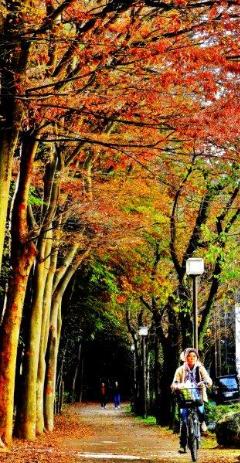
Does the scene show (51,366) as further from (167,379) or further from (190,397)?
(190,397)

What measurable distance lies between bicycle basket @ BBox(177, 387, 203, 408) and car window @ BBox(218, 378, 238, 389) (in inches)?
1017

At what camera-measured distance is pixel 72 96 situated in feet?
33.7

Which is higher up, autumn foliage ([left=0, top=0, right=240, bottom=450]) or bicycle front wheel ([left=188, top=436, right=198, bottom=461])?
autumn foliage ([left=0, top=0, right=240, bottom=450])

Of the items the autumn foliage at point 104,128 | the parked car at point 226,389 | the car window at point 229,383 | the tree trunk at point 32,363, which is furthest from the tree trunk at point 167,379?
the car window at point 229,383

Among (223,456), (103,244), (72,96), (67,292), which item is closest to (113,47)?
(72,96)

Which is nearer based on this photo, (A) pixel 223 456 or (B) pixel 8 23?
(B) pixel 8 23

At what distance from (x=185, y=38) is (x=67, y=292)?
18478 millimetres

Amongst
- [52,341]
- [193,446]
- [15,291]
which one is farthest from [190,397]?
[52,341]

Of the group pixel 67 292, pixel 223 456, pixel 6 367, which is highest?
pixel 67 292

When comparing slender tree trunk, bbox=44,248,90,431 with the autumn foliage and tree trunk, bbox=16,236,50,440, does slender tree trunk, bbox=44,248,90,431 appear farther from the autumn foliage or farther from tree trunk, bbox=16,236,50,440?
tree trunk, bbox=16,236,50,440

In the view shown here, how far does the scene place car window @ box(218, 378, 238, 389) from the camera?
3569 cm

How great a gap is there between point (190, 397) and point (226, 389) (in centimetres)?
2566

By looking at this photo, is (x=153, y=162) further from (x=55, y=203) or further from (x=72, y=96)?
(x=72, y=96)

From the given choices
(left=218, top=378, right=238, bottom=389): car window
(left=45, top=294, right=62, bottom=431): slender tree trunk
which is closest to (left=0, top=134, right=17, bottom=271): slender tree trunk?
(left=45, top=294, right=62, bottom=431): slender tree trunk
